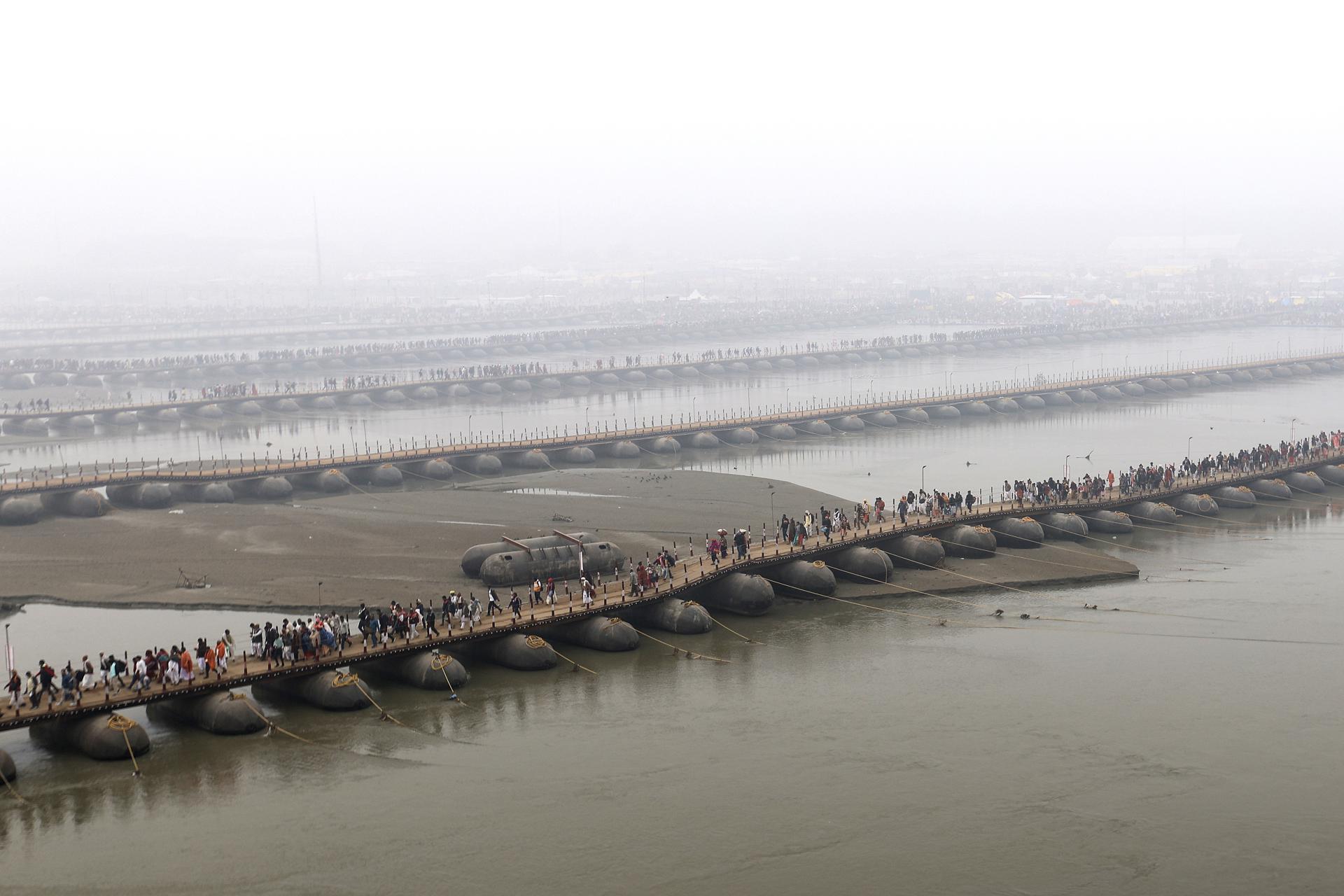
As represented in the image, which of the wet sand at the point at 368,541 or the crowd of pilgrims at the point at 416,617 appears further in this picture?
the wet sand at the point at 368,541

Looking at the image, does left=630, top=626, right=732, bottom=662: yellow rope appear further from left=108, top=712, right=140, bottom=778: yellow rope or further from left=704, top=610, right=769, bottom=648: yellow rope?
left=108, top=712, right=140, bottom=778: yellow rope

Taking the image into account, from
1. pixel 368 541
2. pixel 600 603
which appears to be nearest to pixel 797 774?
pixel 600 603

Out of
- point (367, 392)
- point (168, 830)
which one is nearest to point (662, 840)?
point (168, 830)

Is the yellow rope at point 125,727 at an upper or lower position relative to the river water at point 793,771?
upper

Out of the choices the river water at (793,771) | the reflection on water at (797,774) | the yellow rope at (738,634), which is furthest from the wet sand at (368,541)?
the yellow rope at (738,634)

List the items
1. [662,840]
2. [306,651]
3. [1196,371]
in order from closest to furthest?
1. [662,840]
2. [306,651]
3. [1196,371]

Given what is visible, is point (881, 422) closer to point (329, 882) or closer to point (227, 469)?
point (227, 469)

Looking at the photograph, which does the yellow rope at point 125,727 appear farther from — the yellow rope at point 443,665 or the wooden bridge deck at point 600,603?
the yellow rope at point 443,665

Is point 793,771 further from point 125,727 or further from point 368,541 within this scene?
point 368,541
